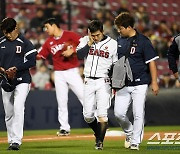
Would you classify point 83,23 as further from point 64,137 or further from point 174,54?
point 174,54

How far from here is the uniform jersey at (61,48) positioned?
1570 cm

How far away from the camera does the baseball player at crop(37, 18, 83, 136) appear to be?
618 inches

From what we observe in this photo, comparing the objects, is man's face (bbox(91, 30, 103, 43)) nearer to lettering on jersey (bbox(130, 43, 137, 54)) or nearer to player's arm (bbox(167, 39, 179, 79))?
lettering on jersey (bbox(130, 43, 137, 54))

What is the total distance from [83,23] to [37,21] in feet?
8.68

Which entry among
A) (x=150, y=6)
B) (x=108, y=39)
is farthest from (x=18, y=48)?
(x=150, y=6)

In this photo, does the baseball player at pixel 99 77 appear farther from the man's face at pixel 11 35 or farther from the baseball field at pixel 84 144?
the man's face at pixel 11 35

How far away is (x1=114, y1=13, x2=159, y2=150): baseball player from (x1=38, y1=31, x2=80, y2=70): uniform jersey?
170 inches

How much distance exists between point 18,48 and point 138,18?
13.4 metres

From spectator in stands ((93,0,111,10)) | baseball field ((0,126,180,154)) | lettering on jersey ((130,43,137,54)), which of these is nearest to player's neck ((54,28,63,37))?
baseball field ((0,126,180,154))

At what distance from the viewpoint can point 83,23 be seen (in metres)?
24.6

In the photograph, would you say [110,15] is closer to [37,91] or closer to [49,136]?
[37,91]

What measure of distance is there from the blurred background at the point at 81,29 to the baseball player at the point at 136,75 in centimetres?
614

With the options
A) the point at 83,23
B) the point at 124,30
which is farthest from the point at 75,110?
the point at 124,30

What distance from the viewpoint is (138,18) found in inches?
973
